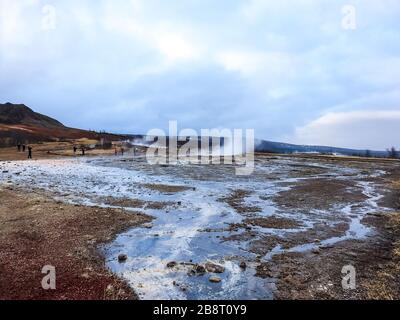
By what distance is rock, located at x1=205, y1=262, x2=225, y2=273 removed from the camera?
413 inches

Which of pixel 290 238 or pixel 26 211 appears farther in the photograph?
pixel 26 211

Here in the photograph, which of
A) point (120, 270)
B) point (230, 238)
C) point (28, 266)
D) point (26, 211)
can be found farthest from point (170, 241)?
point (26, 211)

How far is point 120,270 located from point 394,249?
941cm

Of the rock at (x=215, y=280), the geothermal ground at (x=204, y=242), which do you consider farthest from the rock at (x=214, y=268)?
the rock at (x=215, y=280)

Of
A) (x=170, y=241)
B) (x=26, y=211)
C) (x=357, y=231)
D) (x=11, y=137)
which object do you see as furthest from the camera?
(x=11, y=137)

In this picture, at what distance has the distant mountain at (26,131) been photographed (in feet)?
254

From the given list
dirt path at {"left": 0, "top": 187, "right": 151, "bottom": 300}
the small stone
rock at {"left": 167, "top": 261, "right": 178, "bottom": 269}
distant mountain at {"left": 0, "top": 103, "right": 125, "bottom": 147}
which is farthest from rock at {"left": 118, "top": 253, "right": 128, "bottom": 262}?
distant mountain at {"left": 0, "top": 103, "right": 125, "bottom": 147}

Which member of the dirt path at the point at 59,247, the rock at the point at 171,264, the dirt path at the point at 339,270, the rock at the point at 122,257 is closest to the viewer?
the dirt path at the point at 59,247

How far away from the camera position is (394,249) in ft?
40.8

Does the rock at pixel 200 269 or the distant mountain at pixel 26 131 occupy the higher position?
the distant mountain at pixel 26 131

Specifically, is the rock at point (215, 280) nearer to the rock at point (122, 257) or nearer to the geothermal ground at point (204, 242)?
the geothermal ground at point (204, 242)

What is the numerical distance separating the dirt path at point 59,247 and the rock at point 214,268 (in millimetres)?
2611
